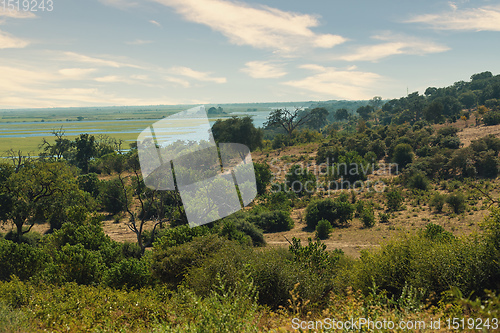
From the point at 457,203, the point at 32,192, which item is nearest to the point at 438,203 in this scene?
the point at 457,203

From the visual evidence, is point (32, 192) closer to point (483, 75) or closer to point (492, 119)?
point (492, 119)

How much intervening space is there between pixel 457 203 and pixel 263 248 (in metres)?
19.5

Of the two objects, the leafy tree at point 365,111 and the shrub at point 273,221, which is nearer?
the shrub at point 273,221

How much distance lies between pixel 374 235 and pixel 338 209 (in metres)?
5.84

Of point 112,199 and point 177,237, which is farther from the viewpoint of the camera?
point 112,199

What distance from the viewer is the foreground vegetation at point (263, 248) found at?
747 centimetres

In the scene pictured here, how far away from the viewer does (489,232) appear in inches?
348

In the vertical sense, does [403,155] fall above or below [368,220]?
above

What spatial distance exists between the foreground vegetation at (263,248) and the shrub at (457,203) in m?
0.12

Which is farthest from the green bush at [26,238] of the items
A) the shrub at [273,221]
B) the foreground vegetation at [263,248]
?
the shrub at [273,221]

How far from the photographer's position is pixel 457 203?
29.4 m

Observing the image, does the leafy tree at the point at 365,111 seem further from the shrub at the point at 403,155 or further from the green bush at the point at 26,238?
the green bush at the point at 26,238

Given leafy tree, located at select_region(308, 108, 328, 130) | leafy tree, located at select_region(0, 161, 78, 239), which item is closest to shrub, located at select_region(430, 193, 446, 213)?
leafy tree, located at select_region(0, 161, 78, 239)

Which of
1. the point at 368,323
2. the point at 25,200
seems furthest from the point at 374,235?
the point at 25,200
